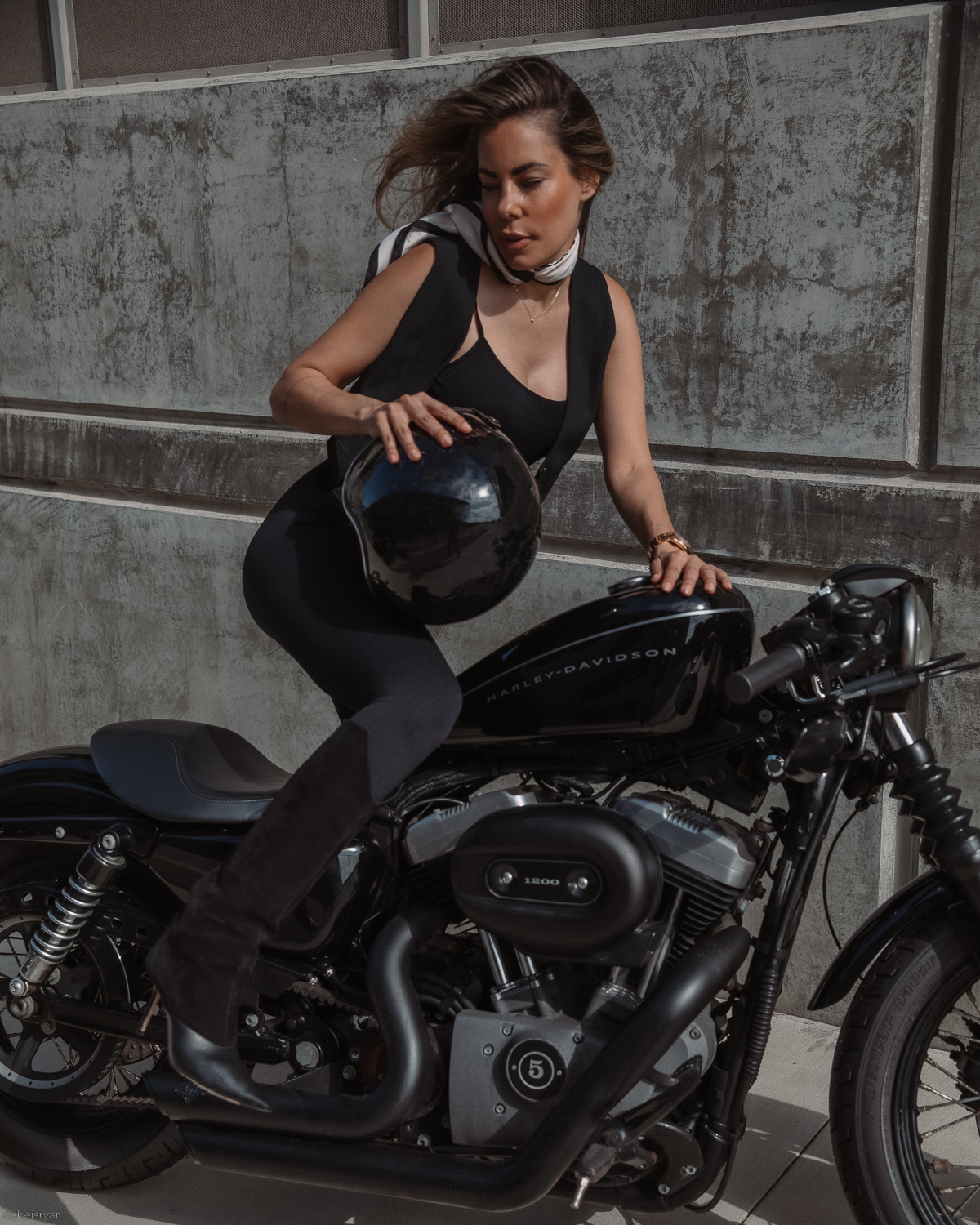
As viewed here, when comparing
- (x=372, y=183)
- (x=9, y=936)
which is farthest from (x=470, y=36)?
(x=9, y=936)

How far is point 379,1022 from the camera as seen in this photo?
2.06m

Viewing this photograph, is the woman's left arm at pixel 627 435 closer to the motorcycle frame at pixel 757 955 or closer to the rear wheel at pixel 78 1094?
the motorcycle frame at pixel 757 955

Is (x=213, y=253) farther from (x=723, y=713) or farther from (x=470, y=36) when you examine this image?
(x=723, y=713)

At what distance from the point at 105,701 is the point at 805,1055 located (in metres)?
2.75

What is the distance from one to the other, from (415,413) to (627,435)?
0.69 m

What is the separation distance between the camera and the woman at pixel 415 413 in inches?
77.3

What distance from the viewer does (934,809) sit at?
191 centimetres

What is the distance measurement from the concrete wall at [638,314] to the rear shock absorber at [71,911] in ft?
5.04

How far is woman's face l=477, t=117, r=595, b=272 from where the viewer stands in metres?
2.12

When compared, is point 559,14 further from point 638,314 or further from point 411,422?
point 411,422

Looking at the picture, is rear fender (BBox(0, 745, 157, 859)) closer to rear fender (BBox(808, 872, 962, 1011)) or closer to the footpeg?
the footpeg

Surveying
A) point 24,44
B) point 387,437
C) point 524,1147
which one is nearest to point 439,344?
point 387,437

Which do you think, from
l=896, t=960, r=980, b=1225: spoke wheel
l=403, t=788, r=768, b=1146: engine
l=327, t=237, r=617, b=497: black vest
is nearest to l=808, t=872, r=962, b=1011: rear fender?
l=896, t=960, r=980, b=1225: spoke wheel

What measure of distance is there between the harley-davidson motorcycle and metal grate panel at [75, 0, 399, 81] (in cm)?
262
